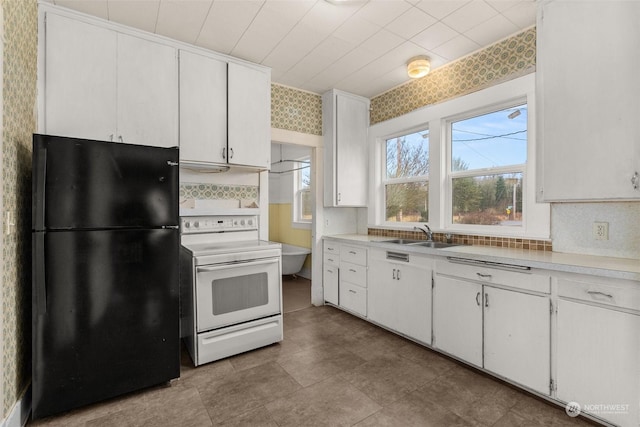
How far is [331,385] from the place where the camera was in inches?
82.6

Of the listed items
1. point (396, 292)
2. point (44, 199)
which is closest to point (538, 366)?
point (396, 292)

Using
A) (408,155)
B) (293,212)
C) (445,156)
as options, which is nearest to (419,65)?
(445,156)

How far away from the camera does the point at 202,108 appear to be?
107 inches

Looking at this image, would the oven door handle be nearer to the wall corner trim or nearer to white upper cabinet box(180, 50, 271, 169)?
white upper cabinet box(180, 50, 271, 169)

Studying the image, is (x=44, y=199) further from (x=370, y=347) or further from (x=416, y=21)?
(x=416, y=21)

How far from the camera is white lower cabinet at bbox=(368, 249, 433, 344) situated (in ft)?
8.53

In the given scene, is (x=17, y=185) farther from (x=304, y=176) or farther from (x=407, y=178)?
(x=304, y=176)

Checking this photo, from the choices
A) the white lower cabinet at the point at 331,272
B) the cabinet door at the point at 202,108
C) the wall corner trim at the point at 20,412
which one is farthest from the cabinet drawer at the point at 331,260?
the wall corner trim at the point at 20,412

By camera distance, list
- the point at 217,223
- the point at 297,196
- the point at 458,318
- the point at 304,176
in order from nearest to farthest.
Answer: the point at 458,318 → the point at 217,223 → the point at 304,176 → the point at 297,196

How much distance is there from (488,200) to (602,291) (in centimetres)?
132

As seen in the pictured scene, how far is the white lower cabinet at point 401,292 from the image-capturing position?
2.60 m

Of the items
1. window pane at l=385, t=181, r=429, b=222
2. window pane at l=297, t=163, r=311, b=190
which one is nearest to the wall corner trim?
window pane at l=385, t=181, r=429, b=222

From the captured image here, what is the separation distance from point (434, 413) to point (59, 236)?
96.0 inches

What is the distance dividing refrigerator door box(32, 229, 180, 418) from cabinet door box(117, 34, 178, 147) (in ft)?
2.97
